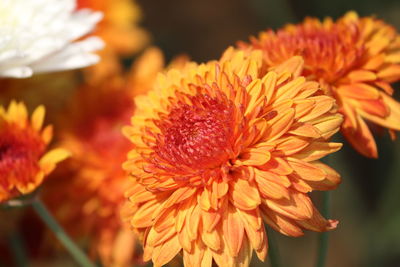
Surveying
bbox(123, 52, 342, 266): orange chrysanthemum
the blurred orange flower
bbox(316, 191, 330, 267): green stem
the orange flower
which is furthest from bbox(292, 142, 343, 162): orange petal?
the blurred orange flower

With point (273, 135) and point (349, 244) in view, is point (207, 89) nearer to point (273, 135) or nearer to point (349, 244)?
point (273, 135)

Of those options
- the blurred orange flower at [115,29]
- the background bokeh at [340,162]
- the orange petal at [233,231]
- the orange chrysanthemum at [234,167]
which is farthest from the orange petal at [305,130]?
the blurred orange flower at [115,29]

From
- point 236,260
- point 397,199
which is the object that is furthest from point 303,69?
point 397,199

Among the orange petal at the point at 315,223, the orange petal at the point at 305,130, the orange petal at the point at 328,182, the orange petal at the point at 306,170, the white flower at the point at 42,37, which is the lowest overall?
the orange petal at the point at 315,223

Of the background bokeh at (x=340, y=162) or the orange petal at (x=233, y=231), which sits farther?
the background bokeh at (x=340, y=162)

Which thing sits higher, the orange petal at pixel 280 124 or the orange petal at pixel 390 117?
the orange petal at pixel 280 124

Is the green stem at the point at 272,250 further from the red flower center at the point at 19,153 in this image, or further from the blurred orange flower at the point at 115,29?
the blurred orange flower at the point at 115,29

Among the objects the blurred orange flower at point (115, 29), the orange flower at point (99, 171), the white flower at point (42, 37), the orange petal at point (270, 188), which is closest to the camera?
the orange petal at point (270, 188)
